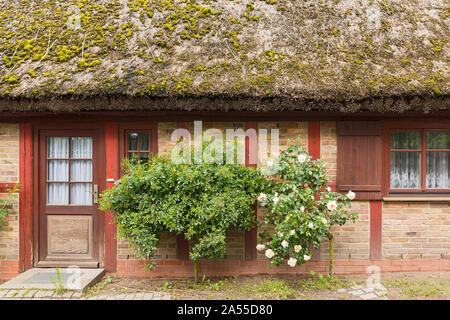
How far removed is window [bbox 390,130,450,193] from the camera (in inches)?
164

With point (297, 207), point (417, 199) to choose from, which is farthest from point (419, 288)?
point (297, 207)

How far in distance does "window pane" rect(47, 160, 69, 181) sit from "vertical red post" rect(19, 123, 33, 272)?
0.81ft

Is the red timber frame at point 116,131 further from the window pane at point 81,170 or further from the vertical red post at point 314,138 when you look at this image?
the window pane at point 81,170

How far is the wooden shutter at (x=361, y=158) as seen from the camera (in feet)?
13.3

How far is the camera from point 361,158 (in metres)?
4.05

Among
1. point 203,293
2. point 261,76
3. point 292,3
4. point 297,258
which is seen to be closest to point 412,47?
point 292,3

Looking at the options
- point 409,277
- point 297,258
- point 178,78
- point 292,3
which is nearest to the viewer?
point 297,258

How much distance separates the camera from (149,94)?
3572 mm

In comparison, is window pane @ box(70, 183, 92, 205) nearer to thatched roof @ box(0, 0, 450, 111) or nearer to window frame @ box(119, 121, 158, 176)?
window frame @ box(119, 121, 158, 176)

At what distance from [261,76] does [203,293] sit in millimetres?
3056

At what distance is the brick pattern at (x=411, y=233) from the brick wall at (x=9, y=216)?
5.70 meters

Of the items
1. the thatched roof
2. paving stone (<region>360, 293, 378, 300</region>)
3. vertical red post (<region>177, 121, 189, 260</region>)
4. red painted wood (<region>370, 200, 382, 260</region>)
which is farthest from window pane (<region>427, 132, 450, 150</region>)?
vertical red post (<region>177, 121, 189, 260</region>)

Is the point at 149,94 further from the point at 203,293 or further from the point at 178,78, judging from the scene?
the point at 203,293

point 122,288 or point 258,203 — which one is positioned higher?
point 258,203
